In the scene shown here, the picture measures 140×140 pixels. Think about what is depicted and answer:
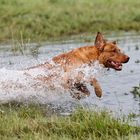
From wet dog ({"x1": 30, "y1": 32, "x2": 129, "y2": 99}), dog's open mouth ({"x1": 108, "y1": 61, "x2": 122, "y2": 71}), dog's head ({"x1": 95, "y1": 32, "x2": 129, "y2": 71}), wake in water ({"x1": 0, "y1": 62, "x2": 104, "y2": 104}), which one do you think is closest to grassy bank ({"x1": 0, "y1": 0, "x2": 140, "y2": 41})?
wake in water ({"x1": 0, "y1": 62, "x2": 104, "y2": 104})

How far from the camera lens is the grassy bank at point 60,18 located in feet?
80.6

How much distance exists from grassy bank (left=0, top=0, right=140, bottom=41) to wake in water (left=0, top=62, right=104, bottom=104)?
457 inches

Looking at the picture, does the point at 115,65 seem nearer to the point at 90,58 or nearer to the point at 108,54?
the point at 108,54

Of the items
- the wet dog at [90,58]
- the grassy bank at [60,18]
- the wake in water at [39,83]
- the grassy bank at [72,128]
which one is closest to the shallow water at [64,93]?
the wake in water at [39,83]

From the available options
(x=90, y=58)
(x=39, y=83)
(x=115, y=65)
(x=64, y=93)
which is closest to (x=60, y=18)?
(x=39, y=83)

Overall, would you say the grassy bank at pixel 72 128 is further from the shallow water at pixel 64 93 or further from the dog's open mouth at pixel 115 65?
the dog's open mouth at pixel 115 65

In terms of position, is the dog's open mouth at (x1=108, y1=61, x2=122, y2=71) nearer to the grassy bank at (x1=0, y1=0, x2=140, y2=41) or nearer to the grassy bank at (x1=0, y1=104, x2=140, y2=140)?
the grassy bank at (x1=0, y1=104, x2=140, y2=140)

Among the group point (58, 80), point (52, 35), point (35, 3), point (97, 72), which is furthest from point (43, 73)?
point (35, 3)

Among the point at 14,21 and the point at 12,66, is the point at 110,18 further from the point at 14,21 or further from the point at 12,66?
the point at 12,66

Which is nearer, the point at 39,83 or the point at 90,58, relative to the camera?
the point at 90,58

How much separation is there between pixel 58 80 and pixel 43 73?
1.24 feet

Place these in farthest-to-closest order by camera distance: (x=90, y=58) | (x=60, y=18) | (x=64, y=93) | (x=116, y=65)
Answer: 1. (x=60, y=18)
2. (x=64, y=93)
3. (x=90, y=58)
4. (x=116, y=65)

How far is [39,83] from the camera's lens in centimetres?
1115

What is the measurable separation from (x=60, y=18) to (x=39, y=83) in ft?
49.7
